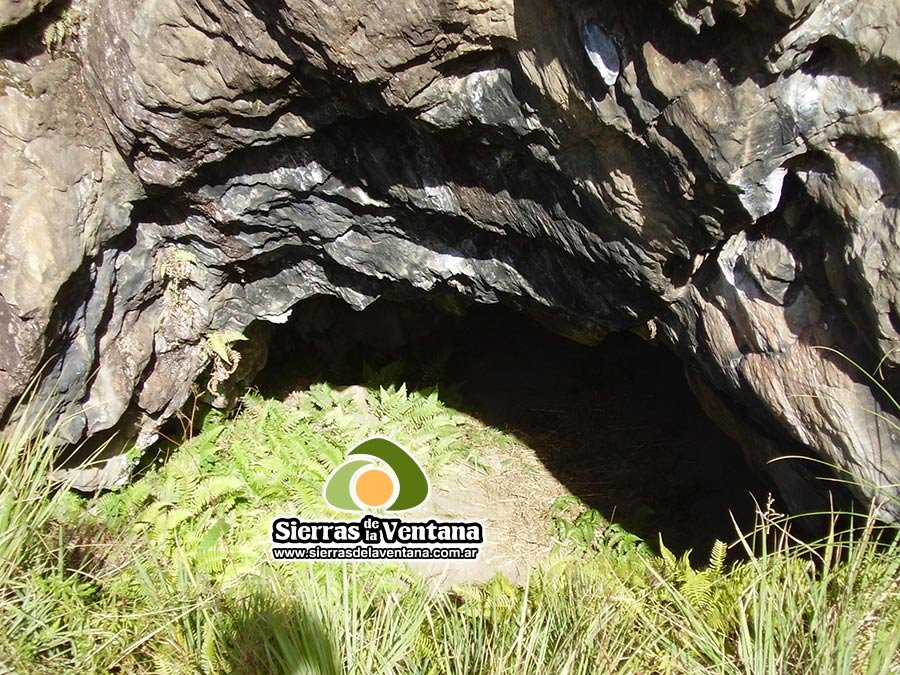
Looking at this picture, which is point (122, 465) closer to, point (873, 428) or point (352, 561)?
point (352, 561)

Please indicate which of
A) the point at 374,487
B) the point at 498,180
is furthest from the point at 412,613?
the point at 498,180

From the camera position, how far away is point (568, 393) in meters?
7.20

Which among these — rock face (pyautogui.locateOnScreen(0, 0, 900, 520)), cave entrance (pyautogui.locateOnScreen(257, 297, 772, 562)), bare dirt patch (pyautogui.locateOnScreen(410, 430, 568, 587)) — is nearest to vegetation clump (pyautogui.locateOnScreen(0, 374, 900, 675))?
rock face (pyautogui.locateOnScreen(0, 0, 900, 520))

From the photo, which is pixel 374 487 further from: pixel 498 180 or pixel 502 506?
pixel 502 506

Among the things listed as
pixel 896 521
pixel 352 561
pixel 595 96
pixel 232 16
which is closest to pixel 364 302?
pixel 352 561

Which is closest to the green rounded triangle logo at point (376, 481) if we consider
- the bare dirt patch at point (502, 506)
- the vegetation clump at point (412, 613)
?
the vegetation clump at point (412, 613)

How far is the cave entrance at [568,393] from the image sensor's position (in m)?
5.88

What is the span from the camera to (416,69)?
3.45m

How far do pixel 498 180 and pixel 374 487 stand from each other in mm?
1839

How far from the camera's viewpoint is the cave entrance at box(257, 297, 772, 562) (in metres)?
5.88

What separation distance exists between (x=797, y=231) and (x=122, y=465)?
14.7ft

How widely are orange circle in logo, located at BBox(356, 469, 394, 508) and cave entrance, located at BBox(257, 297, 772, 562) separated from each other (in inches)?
88.8

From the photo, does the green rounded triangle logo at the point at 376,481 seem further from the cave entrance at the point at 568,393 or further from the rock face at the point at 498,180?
the cave entrance at the point at 568,393

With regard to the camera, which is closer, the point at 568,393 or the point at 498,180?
the point at 498,180
